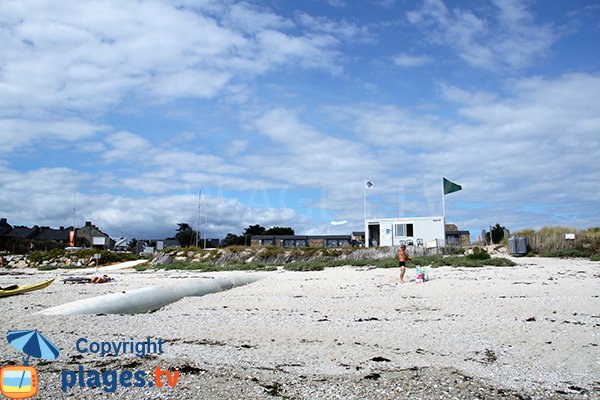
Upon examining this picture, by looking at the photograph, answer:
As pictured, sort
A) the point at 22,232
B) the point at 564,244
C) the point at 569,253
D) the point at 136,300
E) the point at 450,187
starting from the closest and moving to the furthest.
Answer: the point at 136,300 < the point at 569,253 < the point at 564,244 < the point at 450,187 < the point at 22,232

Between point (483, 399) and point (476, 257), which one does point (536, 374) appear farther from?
point (476, 257)

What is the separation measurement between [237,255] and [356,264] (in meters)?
10.4

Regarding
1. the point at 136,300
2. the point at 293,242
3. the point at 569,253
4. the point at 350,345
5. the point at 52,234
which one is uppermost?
the point at 52,234

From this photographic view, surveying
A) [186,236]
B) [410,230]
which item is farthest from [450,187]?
[186,236]

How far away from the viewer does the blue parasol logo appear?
6.65m

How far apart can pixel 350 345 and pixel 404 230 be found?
36455mm

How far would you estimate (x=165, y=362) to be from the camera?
6285mm

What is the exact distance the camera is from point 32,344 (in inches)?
282

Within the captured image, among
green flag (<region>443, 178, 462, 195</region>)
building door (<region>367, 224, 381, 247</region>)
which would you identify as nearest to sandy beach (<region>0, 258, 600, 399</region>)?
green flag (<region>443, 178, 462, 195</region>)

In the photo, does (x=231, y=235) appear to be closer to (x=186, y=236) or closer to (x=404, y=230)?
(x=186, y=236)

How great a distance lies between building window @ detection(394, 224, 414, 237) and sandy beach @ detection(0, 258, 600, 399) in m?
29.4

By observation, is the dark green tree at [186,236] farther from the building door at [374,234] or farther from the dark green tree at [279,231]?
the building door at [374,234]

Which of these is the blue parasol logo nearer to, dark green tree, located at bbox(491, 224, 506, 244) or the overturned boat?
the overturned boat

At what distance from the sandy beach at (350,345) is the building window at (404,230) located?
29.4m
